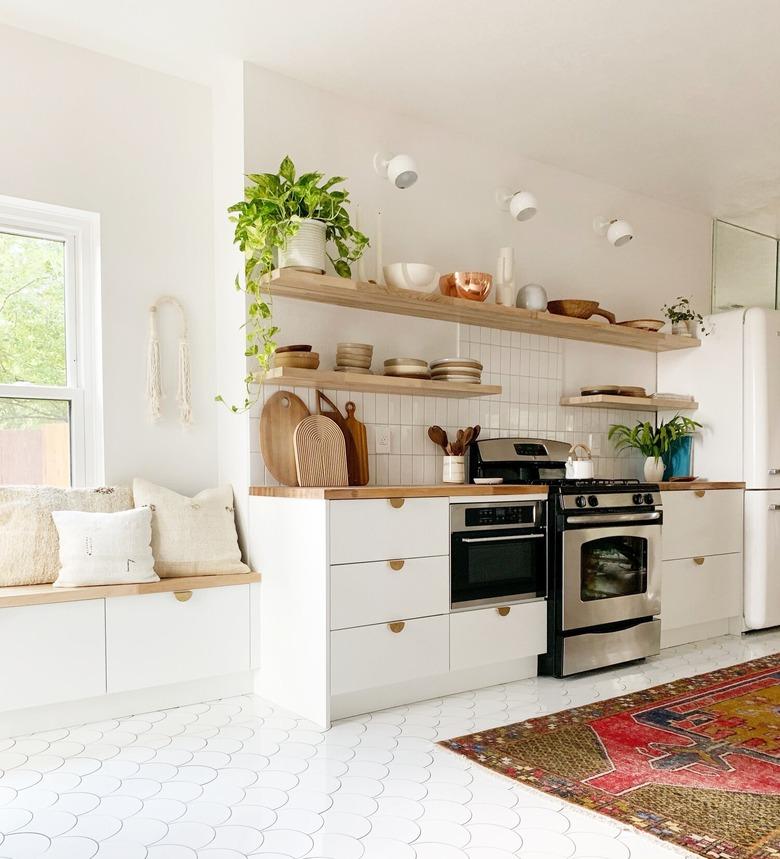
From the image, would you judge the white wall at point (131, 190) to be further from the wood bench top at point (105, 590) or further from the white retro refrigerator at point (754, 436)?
the white retro refrigerator at point (754, 436)

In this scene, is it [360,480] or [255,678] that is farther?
[360,480]

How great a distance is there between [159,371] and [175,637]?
1.13 m

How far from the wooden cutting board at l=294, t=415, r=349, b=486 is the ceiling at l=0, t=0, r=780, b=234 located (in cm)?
154

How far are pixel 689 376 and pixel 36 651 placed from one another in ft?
12.6

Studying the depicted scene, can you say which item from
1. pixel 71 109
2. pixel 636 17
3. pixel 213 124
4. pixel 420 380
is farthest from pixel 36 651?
pixel 636 17

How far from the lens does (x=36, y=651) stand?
8.95ft

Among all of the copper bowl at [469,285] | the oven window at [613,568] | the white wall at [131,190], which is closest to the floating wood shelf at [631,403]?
the oven window at [613,568]

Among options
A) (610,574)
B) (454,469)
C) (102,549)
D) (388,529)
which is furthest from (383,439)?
(102,549)

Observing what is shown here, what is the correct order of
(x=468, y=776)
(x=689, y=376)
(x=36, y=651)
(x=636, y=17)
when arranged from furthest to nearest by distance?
(x=689, y=376) → (x=636, y=17) → (x=36, y=651) → (x=468, y=776)

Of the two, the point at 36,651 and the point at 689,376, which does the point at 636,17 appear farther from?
the point at 36,651

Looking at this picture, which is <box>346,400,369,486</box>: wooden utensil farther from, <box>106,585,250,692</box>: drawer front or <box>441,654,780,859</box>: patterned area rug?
<box>441,654,780,859</box>: patterned area rug

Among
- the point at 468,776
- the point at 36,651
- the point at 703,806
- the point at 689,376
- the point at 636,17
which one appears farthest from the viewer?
the point at 689,376

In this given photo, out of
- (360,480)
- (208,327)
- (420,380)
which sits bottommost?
(360,480)

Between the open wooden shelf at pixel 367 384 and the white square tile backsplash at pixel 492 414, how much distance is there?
0.07 m
